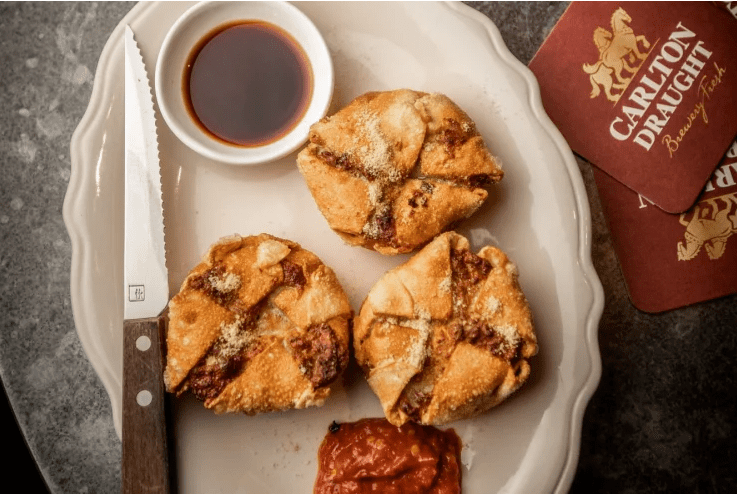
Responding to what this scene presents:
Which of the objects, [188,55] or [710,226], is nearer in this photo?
[188,55]

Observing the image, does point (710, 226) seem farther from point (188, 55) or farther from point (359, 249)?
point (188, 55)

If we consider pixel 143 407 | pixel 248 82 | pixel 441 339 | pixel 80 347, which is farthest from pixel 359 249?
pixel 80 347

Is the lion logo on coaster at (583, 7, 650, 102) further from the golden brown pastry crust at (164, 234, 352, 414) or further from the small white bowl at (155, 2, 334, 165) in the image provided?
the golden brown pastry crust at (164, 234, 352, 414)

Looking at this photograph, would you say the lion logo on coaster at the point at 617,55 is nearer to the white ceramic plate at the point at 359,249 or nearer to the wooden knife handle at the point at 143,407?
the white ceramic plate at the point at 359,249

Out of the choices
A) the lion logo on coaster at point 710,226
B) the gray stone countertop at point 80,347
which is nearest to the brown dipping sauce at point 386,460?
the gray stone countertop at point 80,347

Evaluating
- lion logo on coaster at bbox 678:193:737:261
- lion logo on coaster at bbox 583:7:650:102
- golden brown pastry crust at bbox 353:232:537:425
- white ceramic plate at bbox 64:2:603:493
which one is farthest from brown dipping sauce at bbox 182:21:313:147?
lion logo on coaster at bbox 678:193:737:261

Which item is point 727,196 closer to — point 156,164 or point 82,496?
point 156,164
